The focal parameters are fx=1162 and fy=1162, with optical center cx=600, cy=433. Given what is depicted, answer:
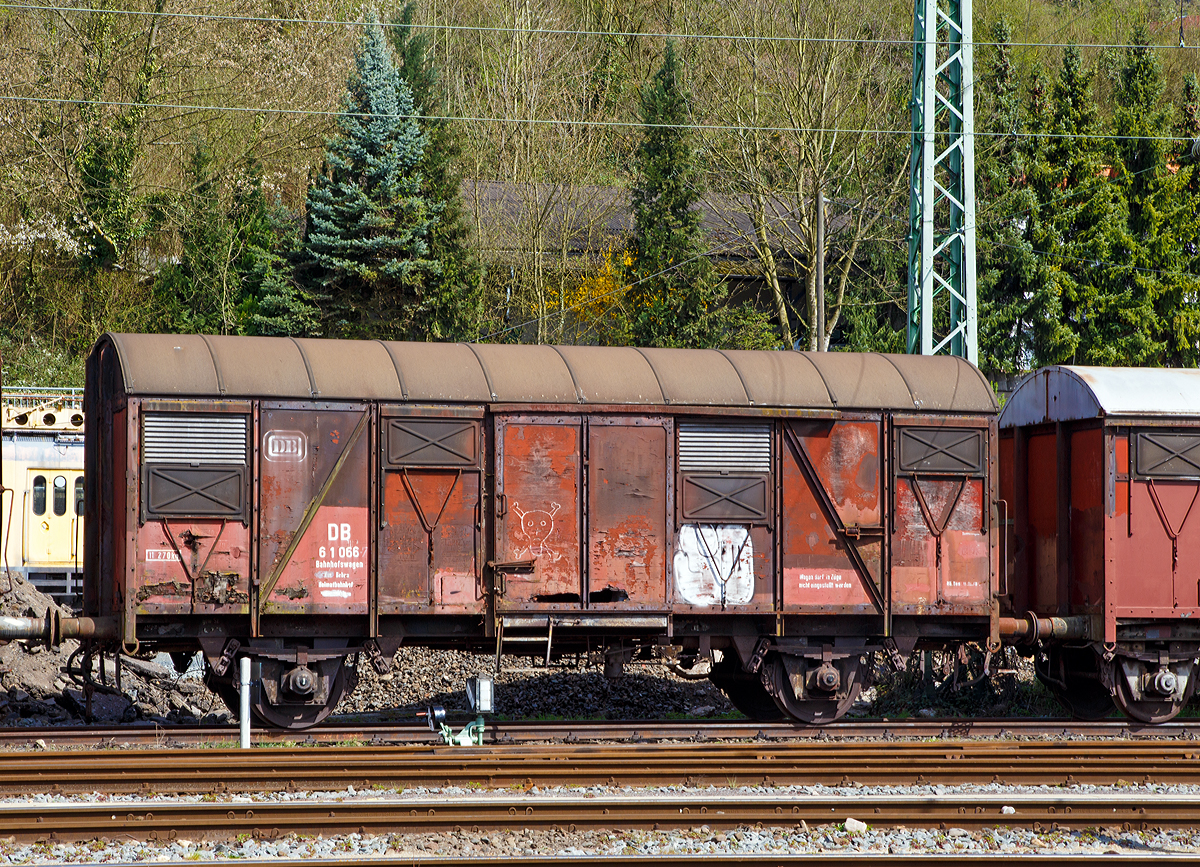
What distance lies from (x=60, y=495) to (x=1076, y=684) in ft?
67.2

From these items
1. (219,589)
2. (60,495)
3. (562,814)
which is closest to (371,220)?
(60,495)

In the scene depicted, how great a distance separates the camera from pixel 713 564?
41.4 ft

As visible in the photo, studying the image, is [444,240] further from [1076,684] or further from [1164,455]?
[1164,455]

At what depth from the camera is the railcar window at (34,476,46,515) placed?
976 inches

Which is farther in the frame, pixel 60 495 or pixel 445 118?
pixel 445 118

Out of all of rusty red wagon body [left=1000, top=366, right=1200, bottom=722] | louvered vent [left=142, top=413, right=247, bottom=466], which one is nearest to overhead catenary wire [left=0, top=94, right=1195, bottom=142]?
rusty red wagon body [left=1000, top=366, right=1200, bottom=722]

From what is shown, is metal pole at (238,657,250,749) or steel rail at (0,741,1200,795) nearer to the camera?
steel rail at (0,741,1200,795)

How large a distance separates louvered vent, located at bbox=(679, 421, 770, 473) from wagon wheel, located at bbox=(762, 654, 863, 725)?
224 centimetres

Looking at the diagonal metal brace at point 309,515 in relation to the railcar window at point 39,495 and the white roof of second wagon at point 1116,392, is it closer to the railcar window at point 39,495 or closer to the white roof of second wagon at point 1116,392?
the white roof of second wagon at point 1116,392

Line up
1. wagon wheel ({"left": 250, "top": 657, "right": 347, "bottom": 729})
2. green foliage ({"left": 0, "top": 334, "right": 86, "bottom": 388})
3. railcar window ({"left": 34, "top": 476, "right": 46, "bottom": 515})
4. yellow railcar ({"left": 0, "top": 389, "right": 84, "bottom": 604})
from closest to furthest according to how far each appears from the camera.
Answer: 1. wagon wheel ({"left": 250, "top": 657, "right": 347, "bottom": 729})
2. yellow railcar ({"left": 0, "top": 389, "right": 84, "bottom": 604})
3. railcar window ({"left": 34, "top": 476, "right": 46, "bottom": 515})
4. green foliage ({"left": 0, "top": 334, "right": 86, "bottom": 388})

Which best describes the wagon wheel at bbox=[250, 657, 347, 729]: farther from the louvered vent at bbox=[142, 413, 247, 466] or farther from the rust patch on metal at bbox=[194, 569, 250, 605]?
the louvered vent at bbox=[142, 413, 247, 466]

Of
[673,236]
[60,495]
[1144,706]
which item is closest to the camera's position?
[1144,706]

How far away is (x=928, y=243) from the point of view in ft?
61.7

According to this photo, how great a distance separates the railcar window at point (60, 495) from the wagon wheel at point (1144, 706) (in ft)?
68.8
